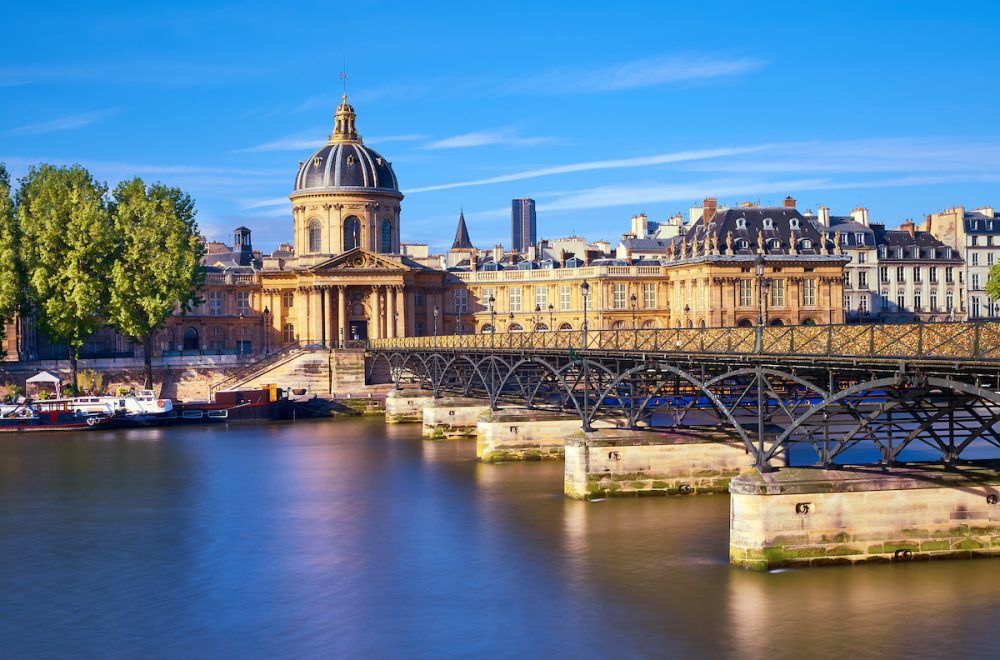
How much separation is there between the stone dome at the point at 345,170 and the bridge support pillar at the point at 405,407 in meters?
39.8

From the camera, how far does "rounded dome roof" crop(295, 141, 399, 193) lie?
4759 inches

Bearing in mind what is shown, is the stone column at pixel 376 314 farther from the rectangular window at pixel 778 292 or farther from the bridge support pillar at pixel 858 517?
the bridge support pillar at pixel 858 517

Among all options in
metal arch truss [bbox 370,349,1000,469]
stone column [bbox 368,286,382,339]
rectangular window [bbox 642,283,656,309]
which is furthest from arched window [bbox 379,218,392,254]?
metal arch truss [bbox 370,349,1000,469]

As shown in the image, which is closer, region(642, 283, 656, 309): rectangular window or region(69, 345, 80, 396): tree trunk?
region(69, 345, 80, 396): tree trunk

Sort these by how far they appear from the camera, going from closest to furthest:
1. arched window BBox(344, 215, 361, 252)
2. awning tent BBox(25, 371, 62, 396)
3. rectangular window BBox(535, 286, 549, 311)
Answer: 1. awning tent BBox(25, 371, 62, 396)
2. arched window BBox(344, 215, 361, 252)
3. rectangular window BBox(535, 286, 549, 311)

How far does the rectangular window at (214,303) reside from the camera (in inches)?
4702

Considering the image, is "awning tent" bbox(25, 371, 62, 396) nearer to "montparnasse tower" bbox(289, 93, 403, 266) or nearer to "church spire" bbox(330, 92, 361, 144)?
"montparnasse tower" bbox(289, 93, 403, 266)

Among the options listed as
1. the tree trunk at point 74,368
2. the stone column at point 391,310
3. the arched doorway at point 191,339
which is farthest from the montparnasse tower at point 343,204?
the tree trunk at point 74,368

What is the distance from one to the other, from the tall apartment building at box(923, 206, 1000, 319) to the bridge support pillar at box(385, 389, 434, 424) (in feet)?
203

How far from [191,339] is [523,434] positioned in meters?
68.5

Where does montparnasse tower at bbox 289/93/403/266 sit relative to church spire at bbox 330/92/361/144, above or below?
below

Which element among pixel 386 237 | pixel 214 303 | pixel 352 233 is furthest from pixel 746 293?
pixel 214 303

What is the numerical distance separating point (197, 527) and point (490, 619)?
16.7 meters

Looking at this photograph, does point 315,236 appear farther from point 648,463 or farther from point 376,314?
point 648,463
